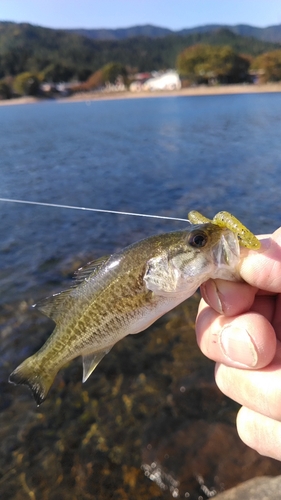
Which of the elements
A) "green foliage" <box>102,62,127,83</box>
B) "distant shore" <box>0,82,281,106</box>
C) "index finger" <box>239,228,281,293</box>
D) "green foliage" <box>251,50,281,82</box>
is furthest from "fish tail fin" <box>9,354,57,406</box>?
"green foliage" <box>102,62,127,83</box>

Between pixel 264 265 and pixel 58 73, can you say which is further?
pixel 58 73

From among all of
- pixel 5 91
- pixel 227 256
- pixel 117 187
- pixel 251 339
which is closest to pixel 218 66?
pixel 5 91

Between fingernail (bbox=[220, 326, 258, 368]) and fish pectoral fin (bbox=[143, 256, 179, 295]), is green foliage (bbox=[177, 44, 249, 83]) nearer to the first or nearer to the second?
fish pectoral fin (bbox=[143, 256, 179, 295])

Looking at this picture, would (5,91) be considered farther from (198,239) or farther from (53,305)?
(198,239)

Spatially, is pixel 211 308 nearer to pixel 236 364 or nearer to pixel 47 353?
pixel 236 364

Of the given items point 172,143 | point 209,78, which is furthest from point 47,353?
point 209,78

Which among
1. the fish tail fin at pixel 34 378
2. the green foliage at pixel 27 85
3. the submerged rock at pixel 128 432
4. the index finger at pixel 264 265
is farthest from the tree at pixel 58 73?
the index finger at pixel 264 265
